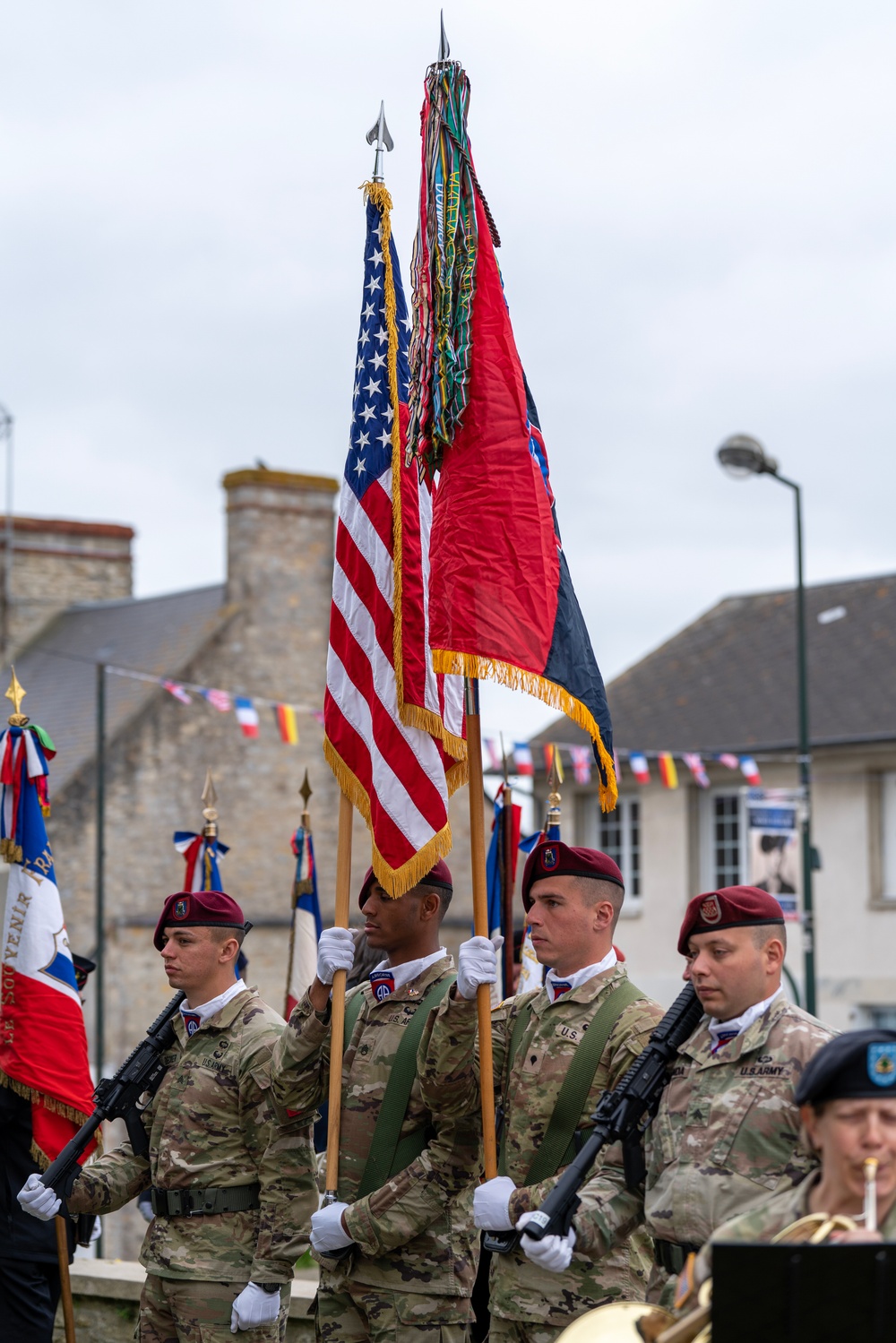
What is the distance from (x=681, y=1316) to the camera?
3.62 meters

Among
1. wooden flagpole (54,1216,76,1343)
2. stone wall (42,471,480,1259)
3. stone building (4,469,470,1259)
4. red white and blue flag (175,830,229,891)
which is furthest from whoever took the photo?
stone building (4,469,470,1259)

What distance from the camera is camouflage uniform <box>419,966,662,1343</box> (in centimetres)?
514

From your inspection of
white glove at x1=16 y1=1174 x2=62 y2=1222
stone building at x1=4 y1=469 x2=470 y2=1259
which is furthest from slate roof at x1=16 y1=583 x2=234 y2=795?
white glove at x1=16 y1=1174 x2=62 y2=1222

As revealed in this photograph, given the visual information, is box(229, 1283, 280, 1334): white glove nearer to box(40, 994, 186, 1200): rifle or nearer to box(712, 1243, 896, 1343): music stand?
box(40, 994, 186, 1200): rifle

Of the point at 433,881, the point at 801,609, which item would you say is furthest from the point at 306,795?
the point at 801,609

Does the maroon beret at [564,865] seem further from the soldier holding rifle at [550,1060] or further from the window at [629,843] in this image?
the window at [629,843]

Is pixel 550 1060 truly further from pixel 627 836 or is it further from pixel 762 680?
pixel 762 680

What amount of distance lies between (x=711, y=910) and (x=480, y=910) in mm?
884

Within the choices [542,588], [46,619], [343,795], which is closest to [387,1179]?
[343,795]

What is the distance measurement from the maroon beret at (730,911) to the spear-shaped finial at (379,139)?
9.85 ft

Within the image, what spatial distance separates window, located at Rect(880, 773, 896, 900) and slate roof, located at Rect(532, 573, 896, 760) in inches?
32.0

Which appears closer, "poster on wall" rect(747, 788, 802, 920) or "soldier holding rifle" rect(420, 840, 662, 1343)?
"soldier holding rifle" rect(420, 840, 662, 1343)

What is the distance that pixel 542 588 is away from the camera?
570 centimetres

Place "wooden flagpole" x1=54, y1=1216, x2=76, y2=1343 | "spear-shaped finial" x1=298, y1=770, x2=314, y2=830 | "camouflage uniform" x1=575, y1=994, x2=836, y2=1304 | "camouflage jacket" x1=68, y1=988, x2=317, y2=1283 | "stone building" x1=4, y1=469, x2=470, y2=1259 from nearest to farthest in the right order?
1. "camouflage uniform" x1=575, y1=994, x2=836, y2=1304
2. "camouflage jacket" x1=68, y1=988, x2=317, y2=1283
3. "wooden flagpole" x1=54, y1=1216, x2=76, y2=1343
4. "spear-shaped finial" x1=298, y1=770, x2=314, y2=830
5. "stone building" x1=4, y1=469, x2=470, y2=1259
